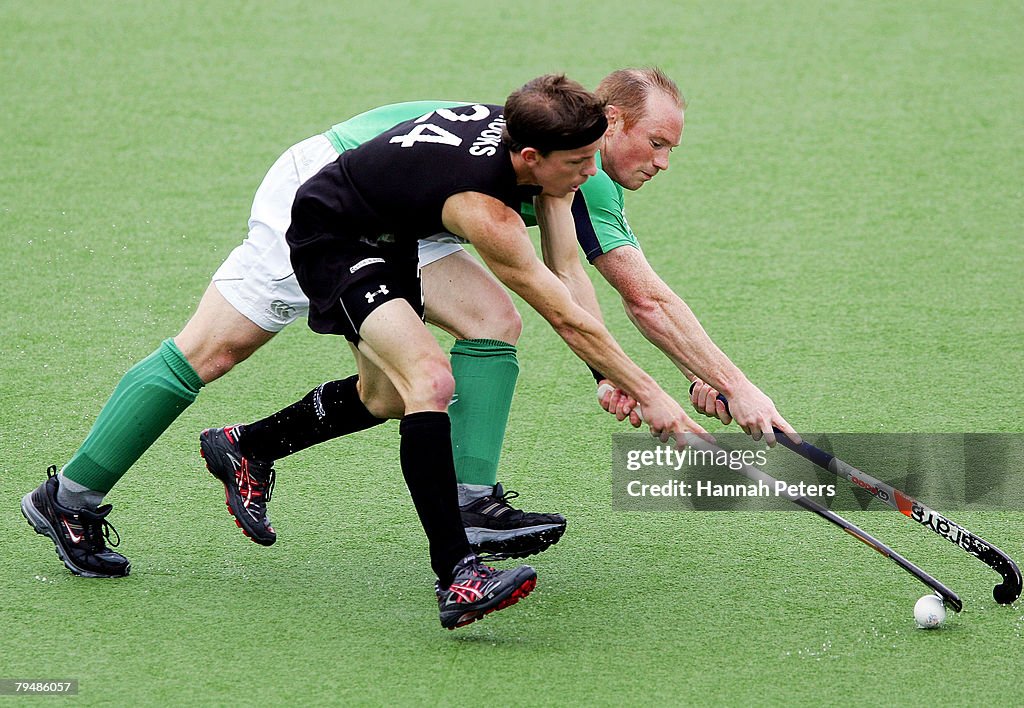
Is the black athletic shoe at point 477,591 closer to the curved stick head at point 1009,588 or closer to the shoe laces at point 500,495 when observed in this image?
the shoe laces at point 500,495

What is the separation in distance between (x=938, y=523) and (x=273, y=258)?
168 cm

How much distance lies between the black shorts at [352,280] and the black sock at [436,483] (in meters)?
0.26

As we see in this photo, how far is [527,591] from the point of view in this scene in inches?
115

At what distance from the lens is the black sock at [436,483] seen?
298 centimetres

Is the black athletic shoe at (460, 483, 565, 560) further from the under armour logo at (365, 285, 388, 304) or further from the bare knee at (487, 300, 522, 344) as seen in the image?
the under armour logo at (365, 285, 388, 304)

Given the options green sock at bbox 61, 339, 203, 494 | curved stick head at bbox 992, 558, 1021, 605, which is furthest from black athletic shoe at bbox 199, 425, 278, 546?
curved stick head at bbox 992, 558, 1021, 605

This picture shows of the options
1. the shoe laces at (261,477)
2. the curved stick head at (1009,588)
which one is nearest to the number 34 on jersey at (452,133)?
the shoe laces at (261,477)

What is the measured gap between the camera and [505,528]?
3412mm

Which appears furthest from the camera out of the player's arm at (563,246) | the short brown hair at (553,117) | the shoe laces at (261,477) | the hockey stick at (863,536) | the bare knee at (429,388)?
the shoe laces at (261,477)

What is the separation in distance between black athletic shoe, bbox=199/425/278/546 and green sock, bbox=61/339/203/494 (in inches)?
10.4

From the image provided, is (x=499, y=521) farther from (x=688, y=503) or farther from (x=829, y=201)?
(x=829, y=201)

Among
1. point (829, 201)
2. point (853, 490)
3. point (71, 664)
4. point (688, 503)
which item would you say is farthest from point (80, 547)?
point (829, 201)

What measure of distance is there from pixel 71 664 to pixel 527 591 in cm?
94

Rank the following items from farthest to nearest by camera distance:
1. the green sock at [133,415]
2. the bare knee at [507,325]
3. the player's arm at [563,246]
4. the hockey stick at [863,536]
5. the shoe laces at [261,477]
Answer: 1. the shoe laces at [261,477]
2. the bare knee at [507,325]
3. the green sock at [133,415]
4. the player's arm at [563,246]
5. the hockey stick at [863,536]
